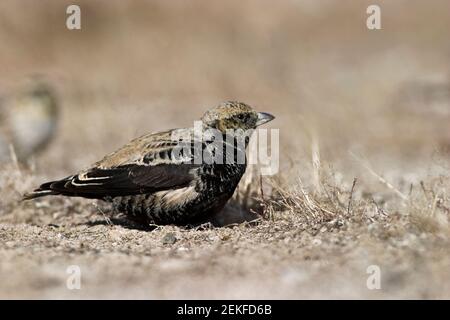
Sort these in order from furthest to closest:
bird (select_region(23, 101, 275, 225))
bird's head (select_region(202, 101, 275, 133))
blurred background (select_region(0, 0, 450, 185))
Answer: blurred background (select_region(0, 0, 450, 185)) < bird's head (select_region(202, 101, 275, 133)) < bird (select_region(23, 101, 275, 225))

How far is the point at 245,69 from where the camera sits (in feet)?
45.4

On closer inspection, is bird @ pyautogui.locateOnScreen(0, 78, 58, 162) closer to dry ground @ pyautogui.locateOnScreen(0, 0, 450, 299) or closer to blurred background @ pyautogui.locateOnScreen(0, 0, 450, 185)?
blurred background @ pyautogui.locateOnScreen(0, 0, 450, 185)

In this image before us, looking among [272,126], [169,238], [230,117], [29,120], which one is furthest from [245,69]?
[169,238]

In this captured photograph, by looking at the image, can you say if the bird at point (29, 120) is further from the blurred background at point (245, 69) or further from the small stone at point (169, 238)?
the small stone at point (169, 238)

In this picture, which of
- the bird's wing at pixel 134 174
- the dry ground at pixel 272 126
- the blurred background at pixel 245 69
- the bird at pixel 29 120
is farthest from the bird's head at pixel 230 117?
the bird at pixel 29 120

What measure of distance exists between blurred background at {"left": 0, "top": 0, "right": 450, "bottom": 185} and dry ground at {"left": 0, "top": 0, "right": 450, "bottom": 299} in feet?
0.15

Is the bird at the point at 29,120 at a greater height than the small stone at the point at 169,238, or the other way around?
the bird at the point at 29,120

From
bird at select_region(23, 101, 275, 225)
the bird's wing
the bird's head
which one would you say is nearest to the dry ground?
bird at select_region(23, 101, 275, 225)

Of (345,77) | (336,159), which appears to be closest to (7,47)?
(345,77)

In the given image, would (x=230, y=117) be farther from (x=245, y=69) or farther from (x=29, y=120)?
(x=245, y=69)

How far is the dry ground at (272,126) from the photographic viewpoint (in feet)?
15.5

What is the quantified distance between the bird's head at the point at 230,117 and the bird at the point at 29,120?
3.33 meters

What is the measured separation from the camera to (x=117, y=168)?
628cm

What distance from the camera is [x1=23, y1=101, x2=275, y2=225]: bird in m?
6.06
